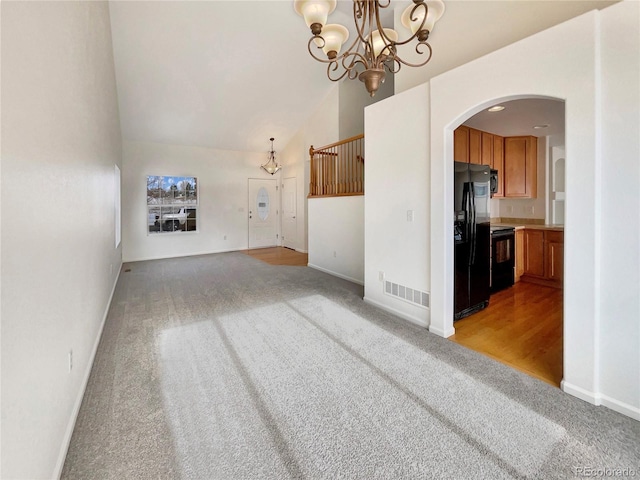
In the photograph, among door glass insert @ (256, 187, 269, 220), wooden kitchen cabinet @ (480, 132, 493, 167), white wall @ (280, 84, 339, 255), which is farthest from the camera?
door glass insert @ (256, 187, 269, 220)

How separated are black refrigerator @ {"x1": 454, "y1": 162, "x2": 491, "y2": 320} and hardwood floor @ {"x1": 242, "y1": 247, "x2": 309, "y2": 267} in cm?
356

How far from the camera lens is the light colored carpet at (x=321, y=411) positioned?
143 cm

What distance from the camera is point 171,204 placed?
725 cm

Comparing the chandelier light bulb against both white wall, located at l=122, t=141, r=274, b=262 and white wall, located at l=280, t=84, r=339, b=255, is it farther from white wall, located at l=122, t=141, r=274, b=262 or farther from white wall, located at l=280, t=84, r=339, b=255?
white wall, located at l=122, t=141, r=274, b=262

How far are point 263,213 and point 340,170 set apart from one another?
13.4ft

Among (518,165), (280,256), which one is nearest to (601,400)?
(518,165)

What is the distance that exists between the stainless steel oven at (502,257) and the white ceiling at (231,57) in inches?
88.7

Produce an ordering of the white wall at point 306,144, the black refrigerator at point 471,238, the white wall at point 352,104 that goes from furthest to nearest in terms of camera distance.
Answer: the white wall at point 306,144 < the white wall at point 352,104 < the black refrigerator at point 471,238

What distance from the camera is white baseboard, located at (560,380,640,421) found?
1741 millimetres

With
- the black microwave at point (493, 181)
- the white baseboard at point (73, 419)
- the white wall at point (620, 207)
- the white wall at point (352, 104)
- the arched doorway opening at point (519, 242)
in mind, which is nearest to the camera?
the white baseboard at point (73, 419)

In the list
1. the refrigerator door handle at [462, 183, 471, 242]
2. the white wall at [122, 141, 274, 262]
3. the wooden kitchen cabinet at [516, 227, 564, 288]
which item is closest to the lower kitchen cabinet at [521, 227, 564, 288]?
the wooden kitchen cabinet at [516, 227, 564, 288]

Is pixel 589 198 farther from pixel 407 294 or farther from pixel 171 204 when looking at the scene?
pixel 171 204

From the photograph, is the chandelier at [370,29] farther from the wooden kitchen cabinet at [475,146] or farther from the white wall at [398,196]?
the wooden kitchen cabinet at [475,146]

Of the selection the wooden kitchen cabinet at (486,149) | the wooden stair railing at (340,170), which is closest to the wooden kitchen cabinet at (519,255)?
the wooden kitchen cabinet at (486,149)
